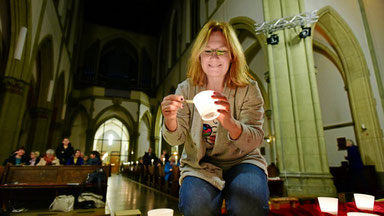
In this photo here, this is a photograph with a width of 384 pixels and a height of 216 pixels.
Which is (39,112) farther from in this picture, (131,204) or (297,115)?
(297,115)

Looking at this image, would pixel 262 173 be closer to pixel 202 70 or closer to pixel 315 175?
pixel 202 70

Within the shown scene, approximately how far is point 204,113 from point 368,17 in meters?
8.82

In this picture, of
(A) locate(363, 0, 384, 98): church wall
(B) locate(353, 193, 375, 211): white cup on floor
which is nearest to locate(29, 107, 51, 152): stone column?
(B) locate(353, 193, 375, 211): white cup on floor

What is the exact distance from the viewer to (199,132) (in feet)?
3.34

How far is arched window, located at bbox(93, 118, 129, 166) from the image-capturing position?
826 inches

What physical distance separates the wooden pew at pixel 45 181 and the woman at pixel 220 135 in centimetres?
436

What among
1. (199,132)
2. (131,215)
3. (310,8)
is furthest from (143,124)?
(199,132)

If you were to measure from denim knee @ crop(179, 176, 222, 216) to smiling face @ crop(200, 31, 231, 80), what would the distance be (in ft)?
1.66

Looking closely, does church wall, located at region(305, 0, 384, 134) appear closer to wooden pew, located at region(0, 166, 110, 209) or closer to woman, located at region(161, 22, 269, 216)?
woman, located at region(161, 22, 269, 216)

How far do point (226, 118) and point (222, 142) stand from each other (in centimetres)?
20

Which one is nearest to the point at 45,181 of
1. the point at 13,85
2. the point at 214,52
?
the point at 13,85

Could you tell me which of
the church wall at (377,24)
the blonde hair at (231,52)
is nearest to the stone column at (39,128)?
the blonde hair at (231,52)

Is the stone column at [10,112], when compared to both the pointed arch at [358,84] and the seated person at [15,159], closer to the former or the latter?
the seated person at [15,159]

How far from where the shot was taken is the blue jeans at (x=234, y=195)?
855 millimetres
